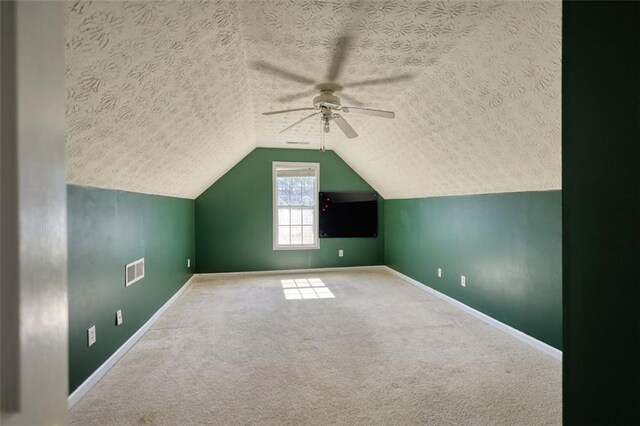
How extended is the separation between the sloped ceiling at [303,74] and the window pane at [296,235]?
106 inches

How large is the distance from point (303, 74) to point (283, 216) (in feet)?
11.1

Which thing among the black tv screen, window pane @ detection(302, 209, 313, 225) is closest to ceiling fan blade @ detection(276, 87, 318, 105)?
the black tv screen

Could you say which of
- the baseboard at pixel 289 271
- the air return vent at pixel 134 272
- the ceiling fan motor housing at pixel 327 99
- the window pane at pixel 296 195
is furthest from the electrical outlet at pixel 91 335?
the window pane at pixel 296 195

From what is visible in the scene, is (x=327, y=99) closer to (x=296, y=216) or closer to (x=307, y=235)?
(x=296, y=216)

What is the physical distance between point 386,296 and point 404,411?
7.68 ft

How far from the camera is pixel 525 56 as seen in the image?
1.67 meters

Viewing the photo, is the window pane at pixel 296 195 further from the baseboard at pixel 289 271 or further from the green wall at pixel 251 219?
the baseboard at pixel 289 271

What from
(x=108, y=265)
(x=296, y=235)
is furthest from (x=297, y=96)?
(x=296, y=235)

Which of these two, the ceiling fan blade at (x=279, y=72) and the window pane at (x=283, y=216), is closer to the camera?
the ceiling fan blade at (x=279, y=72)

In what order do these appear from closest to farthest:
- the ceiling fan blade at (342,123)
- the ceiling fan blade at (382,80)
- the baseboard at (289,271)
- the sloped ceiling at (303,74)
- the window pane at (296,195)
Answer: the sloped ceiling at (303,74), the ceiling fan blade at (382,80), the ceiling fan blade at (342,123), the baseboard at (289,271), the window pane at (296,195)

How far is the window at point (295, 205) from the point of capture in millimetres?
5445
